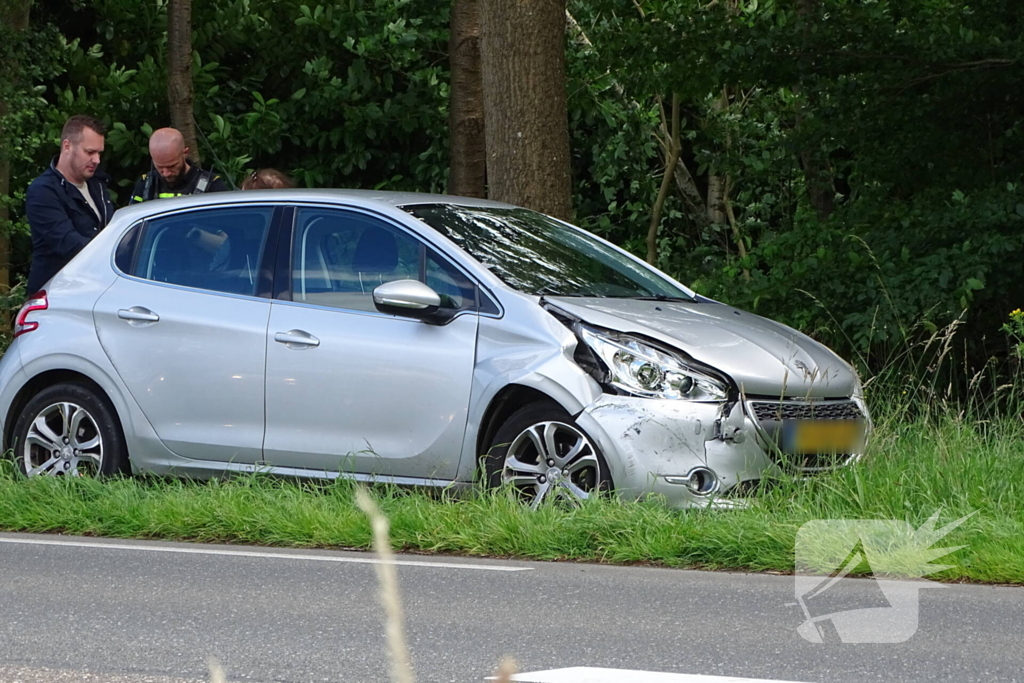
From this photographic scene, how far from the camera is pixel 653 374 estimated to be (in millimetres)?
6969

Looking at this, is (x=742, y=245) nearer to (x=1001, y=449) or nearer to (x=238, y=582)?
(x=1001, y=449)

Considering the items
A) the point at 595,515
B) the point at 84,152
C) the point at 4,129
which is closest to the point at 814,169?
the point at 4,129

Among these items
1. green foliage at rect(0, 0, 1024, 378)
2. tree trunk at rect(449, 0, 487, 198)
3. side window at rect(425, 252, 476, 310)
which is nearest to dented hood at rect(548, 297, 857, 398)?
side window at rect(425, 252, 476, 310)

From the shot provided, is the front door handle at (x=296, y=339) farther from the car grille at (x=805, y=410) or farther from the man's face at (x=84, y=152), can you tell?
the man's face at (x=84, y=152)

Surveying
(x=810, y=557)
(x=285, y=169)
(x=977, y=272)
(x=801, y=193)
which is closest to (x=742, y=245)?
(x=801, y=193)

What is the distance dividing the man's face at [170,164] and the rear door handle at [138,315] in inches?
Result: 85.1

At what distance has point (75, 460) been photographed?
820 centimetres

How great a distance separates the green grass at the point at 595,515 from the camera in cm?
649

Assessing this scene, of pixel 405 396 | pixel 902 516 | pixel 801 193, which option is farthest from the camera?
pixel 801 193

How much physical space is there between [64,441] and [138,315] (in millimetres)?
779

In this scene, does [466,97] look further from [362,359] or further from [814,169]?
[362,359]

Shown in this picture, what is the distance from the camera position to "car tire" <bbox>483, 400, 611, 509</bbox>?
274 inches

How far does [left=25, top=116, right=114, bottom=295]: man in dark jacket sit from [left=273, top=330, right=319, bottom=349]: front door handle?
2.03 meters

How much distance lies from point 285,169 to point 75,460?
10.2 meters
